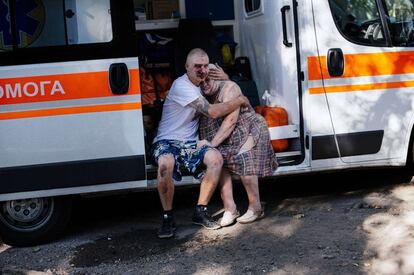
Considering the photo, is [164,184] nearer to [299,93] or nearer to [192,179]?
[192,179]

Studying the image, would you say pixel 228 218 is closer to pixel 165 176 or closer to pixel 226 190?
pixel 226 190

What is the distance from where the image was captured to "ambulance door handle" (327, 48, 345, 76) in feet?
18.7

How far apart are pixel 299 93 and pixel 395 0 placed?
3.84 feet

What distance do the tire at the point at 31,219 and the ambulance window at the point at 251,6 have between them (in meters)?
2.51

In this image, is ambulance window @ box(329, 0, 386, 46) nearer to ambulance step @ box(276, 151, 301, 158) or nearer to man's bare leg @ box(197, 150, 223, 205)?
ambulance step @ box(276, 151, 301, 158)

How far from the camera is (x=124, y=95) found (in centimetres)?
522

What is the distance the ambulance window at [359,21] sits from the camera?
5781 millimetres

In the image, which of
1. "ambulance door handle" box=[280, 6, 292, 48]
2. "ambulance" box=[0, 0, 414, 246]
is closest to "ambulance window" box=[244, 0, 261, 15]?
"ambulance" box=[0, 0, 414, 246]

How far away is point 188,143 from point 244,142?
454mm

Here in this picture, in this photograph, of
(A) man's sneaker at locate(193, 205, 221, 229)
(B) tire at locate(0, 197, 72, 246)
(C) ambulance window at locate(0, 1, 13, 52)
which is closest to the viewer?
(C) ambulance window at locate(0, 1, 13, 52)

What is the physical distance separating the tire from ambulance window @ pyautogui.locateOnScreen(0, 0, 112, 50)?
1196mm

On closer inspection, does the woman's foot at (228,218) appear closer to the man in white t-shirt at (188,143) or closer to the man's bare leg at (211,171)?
the man in white t-shirt at (188,143)

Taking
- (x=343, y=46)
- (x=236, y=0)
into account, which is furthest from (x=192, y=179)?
(x=236, y=0)

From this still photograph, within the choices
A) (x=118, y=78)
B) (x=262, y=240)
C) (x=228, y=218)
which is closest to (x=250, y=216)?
(x=228, y=218)
